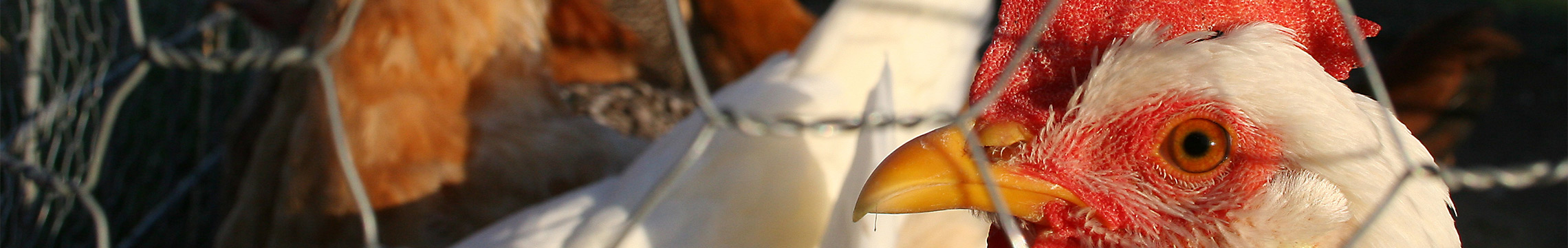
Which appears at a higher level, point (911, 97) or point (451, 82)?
point (451, 82)

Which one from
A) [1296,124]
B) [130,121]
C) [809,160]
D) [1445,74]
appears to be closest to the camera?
[1296,124]

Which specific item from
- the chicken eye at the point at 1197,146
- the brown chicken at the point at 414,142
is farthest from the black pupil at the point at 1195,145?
the brown chicken at the point at 414,142

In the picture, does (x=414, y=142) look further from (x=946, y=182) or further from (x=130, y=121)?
(x=130, y=121)

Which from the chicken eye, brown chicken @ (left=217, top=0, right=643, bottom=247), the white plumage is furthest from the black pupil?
brown chicken @ (left=217, top=0, right=643, bottom=247)

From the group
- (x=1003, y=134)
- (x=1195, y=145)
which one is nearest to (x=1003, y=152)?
(x=1003, y=134)

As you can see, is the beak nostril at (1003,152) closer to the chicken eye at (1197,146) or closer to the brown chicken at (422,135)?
the chicken eye at (1197,146)

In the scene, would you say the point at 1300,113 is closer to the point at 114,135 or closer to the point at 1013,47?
the point at 1013,47

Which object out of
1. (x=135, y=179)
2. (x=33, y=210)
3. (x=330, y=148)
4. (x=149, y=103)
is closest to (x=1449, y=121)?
(x=330, y=148)
